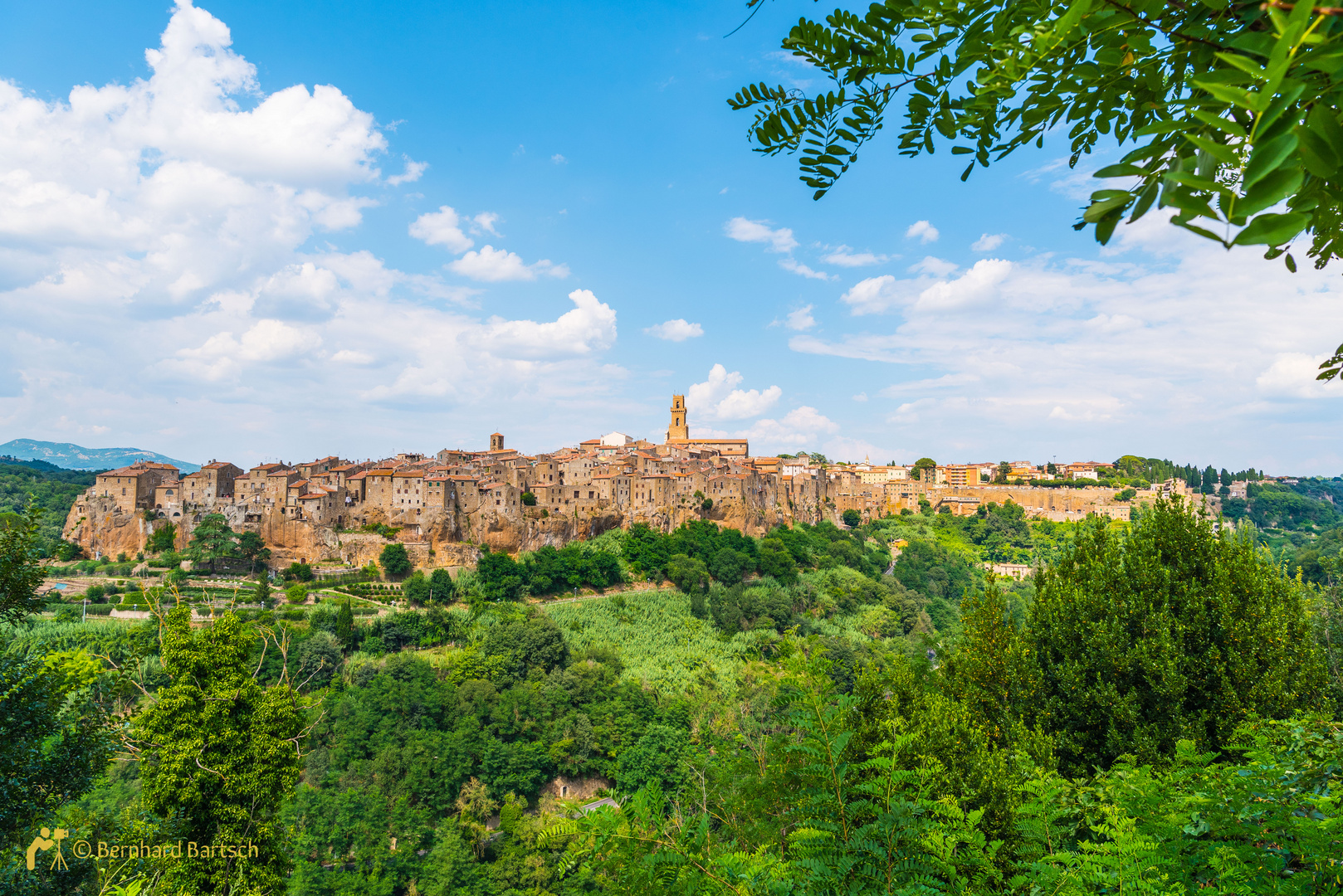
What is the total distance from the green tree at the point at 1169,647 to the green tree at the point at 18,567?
31.2 feet

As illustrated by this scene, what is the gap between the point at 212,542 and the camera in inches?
1133

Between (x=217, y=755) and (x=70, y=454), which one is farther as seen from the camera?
(x=70, y=454)

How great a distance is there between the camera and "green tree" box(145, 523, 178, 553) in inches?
1187

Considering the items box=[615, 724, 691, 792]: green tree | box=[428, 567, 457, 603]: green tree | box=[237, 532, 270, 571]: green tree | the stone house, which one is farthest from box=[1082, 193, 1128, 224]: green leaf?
the stone house

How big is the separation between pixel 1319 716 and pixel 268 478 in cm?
3875

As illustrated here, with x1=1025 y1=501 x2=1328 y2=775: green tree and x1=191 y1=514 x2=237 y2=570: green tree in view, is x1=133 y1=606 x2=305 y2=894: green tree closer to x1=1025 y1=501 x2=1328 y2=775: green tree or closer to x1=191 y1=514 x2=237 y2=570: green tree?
x1=1025 y1=501 x2=1328 y2=775: green tree

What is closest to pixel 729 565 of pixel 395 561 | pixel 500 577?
pixel 500 577

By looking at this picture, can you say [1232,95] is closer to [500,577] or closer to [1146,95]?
[1146,95]

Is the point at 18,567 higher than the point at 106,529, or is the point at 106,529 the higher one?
the point at 18,567

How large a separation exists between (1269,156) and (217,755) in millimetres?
8150

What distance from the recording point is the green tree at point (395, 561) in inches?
1199

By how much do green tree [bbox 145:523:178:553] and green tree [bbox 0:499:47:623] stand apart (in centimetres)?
3028

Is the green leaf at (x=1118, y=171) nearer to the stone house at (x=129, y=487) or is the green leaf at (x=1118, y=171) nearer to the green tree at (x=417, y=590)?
the green tree at (x=417, y=590)

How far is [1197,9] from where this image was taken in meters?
1.08
